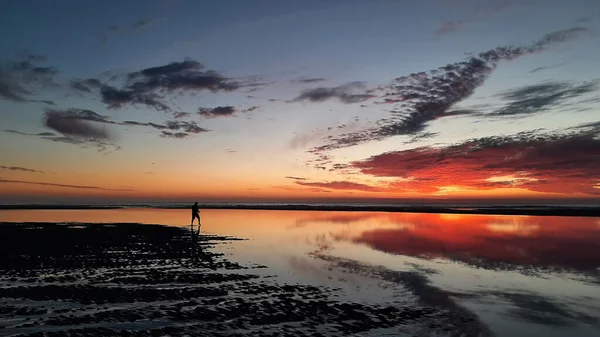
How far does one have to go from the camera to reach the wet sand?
40.5ft

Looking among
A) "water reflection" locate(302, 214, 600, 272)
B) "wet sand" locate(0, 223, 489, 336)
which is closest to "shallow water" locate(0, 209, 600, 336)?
"water reflection" locate(302, 214, 600, 272)

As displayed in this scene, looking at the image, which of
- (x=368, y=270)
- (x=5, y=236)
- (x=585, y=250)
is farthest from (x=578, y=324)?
(x=5, y=236)

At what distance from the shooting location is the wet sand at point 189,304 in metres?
12.3

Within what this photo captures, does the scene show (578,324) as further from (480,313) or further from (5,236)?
(5,236)

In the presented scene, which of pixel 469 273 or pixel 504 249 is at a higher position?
pixel 504 249

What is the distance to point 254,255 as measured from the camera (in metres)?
27.6

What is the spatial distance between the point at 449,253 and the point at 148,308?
73.4 feet

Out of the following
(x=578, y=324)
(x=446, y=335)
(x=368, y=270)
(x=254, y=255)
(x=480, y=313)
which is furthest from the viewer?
(x=254, y=255)

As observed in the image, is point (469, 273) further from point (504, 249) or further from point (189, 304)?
point (189, 304)

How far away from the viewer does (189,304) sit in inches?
590

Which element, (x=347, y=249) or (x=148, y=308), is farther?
(x=347, y=249)

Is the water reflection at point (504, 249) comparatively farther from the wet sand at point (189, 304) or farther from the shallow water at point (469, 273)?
the wet sand at point (189, 304)

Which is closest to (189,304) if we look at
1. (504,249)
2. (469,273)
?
(469,273)

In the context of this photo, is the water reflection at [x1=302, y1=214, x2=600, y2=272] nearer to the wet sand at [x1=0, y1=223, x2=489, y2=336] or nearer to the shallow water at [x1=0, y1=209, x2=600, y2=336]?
the shallow water at [x1=0, y1=209, x2=600, y2=336]
